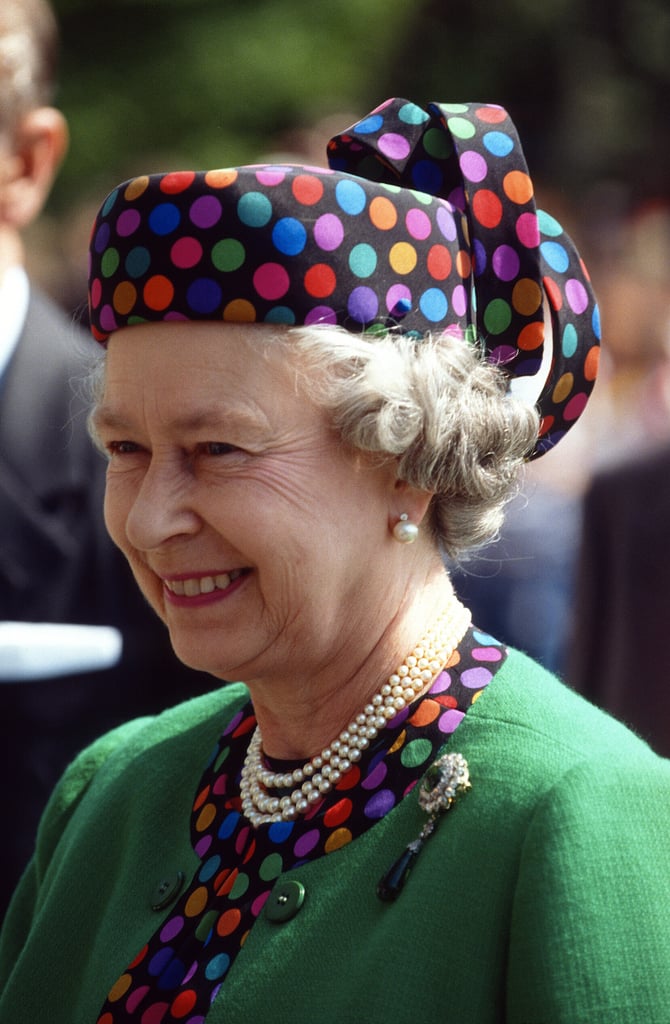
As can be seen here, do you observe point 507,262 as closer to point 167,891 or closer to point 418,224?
point 418,224

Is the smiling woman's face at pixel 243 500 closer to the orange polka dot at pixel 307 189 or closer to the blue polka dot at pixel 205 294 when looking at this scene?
the blue polka dot at pixel 205 294

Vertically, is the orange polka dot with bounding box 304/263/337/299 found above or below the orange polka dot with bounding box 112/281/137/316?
above

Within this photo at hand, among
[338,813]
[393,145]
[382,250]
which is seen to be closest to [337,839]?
[338,813]

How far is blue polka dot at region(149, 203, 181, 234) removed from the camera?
6.81ft

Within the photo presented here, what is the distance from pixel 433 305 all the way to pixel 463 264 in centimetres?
10

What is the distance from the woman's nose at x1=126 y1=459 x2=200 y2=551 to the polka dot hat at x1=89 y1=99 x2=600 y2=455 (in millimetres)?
239

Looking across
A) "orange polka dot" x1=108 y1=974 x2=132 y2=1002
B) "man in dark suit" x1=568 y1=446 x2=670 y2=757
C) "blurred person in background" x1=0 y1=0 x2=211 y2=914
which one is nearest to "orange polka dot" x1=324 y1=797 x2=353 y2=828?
"orange polka dot" x1=108 y1=974 x2=132 y2=1002

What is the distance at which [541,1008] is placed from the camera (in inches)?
70.4

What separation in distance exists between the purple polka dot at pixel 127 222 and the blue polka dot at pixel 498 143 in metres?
0.57

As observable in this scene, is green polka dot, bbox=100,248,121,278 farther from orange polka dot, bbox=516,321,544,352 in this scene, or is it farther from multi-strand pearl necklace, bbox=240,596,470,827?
multi-strand pearl necklace, bbox=240,596,470,827

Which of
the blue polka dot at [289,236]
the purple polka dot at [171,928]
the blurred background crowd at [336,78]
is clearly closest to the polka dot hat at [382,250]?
the blue polka dot at [289,236]

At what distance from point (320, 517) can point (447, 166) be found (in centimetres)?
61

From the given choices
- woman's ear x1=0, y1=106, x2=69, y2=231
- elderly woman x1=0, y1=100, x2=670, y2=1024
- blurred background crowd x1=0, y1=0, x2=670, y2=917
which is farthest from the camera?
blurred background crowd x1=0, y1=0, x2=670, y2=917

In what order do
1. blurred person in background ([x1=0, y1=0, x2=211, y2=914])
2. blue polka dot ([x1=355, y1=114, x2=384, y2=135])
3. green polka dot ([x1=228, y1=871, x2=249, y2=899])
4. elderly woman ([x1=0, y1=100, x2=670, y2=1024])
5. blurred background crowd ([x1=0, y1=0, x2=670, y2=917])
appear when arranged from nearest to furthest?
elderly woman ([x1=0, y1=100, x2=670, y2=1024])
green polka dot ([x1=228, y1=871, x2=249, y2=899])
blue polka dot ([x1=355, y1=114, x2=384, y2=135])
blurred person in background ([x1=0, y1=0, x2=211, y2=914])
blurred background crowd ([x1=0, y1=0, x2=670, y2=917])
